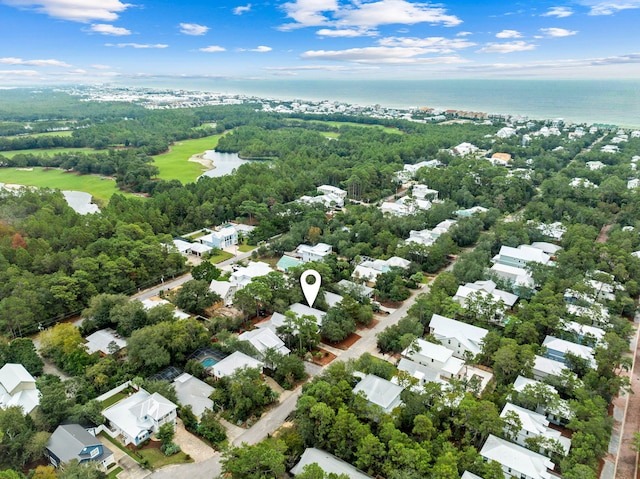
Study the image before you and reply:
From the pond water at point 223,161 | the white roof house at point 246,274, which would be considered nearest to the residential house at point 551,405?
the white roof house at point 246,274

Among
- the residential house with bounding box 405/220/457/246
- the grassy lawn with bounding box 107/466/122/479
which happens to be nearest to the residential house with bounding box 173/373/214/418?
the grassy lawn with bounding box 107/466/122/479

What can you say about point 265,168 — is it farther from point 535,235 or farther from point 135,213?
point 535,235

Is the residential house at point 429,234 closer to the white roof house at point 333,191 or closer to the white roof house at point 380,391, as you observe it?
the white roof house at point 333,191

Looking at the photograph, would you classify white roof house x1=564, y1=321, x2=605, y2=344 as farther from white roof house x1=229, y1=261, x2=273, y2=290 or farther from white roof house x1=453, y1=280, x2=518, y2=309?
white roof house x1=229, y1=261, x2=273, y2=290

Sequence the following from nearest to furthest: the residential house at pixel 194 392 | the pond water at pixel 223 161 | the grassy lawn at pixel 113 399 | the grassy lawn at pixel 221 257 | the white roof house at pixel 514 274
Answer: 1. the residential house at pixel 194 392
2. the grassy lawn at pixel 113 399
3. the white roof house at pixel 514 274
4. the grassy lawn at pixel 221 257
5. the pond water at pixel 223 161

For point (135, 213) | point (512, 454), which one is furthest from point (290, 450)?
point (135, 213)

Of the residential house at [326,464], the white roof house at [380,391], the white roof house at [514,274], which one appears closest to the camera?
the residential house at [326,464]

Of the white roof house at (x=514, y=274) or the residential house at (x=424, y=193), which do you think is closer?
the white roof house at (x=514, y=274)
